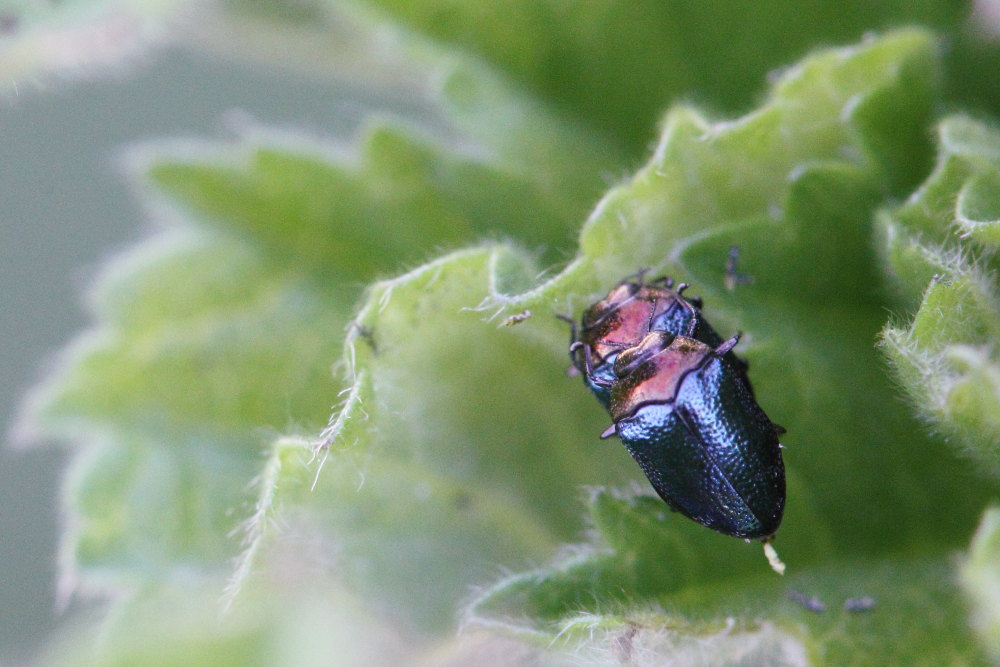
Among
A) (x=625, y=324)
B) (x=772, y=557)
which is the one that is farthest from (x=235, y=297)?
(x=772, y=557)

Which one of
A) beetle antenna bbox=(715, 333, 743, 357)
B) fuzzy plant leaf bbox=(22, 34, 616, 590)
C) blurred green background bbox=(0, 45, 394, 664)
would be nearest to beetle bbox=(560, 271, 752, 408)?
beetle antenna bbox=(715, 333, 743, 357)

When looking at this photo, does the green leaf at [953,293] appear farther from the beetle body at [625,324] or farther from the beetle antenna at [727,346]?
the beetle body at [625,324]

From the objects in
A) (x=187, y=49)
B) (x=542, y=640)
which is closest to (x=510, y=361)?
(x=542, y=640)

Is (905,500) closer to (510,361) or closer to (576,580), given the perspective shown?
(576,580)

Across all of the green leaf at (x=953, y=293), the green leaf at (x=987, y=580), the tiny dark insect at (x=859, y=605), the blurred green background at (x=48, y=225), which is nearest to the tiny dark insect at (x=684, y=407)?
the tiny dark insect at (x=859, y=605)

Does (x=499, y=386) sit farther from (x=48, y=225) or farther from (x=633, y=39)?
(x=48, y=225)

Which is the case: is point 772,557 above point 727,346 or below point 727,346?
below
